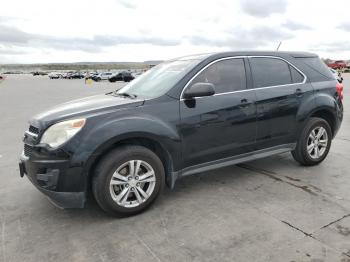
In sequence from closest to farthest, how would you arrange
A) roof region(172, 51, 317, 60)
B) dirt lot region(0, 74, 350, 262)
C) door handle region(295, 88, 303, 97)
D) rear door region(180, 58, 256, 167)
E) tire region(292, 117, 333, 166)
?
dirt lot region(0, 74, 350, 262) < rear door region(180, 58, 256, 167) < roof region(172, 51, 317, 60) < door handle region(295, 88, 303, 97) < tire region(292, 117, 333, 166)

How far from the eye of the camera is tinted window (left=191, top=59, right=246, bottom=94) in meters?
4.07

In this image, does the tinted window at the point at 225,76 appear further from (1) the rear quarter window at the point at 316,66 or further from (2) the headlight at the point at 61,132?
(2) the headlight at the point at 61,132

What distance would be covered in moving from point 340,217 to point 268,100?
1.66 meters

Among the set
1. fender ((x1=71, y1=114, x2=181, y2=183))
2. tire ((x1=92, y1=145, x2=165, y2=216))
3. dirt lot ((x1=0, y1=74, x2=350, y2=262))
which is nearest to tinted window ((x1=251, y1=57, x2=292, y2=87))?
dirt lot ((x1=0, y1=74, x2=350, y2=262))

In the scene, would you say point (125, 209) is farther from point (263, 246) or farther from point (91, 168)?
point (263, 246)

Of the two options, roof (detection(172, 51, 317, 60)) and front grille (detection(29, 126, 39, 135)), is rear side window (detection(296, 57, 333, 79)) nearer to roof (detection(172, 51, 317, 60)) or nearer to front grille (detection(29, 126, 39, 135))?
roof (detection(172, 51, 317, 60))

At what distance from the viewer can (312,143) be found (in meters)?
4.94

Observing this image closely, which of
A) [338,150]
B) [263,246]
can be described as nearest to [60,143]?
[263,246]

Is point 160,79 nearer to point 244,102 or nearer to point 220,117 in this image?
point 220,117

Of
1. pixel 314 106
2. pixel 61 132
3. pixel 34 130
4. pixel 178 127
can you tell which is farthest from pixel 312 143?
pixel 34 130

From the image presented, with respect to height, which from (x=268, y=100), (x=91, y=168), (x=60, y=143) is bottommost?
(x=91, y=168)

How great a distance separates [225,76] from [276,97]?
2.58ft

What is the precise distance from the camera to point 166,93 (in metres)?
3.79

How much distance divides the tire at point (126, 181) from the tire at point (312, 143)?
228cm
